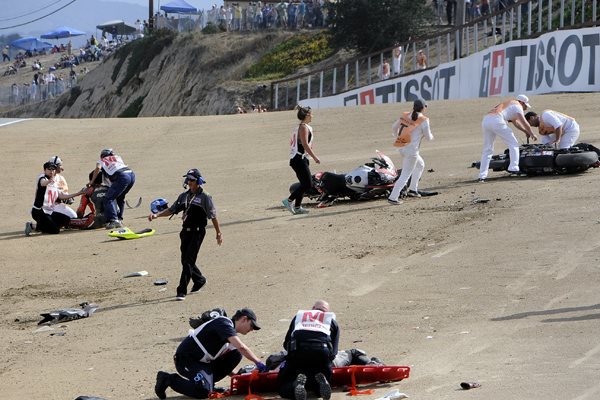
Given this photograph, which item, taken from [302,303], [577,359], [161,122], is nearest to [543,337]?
[577,359]

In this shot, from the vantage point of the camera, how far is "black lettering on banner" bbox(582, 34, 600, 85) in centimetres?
3256

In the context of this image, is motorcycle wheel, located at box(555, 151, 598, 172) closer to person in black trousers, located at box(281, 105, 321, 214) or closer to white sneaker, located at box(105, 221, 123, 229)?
person in black trousers, located at box(281, 105, 321, 214)

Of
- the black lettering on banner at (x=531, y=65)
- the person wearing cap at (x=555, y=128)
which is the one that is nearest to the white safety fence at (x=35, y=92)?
the black lettering on banner at (x=531, y=65)

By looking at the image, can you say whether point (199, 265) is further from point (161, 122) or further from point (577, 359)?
point (161, 122)

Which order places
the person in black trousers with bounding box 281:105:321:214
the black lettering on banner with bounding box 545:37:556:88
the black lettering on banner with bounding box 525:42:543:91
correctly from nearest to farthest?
1. the person in black trousers with bounding box 281:105:321:214
2. the black lettering on banner with bounding box 545:37:556:88
3. the black lettering on banner with bounding box 525:42:543:91

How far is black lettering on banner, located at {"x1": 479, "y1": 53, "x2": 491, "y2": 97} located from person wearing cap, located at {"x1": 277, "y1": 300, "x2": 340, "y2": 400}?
25953 millimetres

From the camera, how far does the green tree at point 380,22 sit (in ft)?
172

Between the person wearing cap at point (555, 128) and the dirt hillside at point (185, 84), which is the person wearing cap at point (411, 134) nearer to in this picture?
the person wearing cap at point (555, 128)

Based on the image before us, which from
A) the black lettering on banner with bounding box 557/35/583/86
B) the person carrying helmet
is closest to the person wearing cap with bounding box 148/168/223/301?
the person carrying helmet

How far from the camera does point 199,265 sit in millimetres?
17469

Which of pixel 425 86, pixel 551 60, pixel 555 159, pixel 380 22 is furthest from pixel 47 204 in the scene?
pixel 380 22

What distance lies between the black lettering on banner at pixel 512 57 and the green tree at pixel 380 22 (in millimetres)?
16874

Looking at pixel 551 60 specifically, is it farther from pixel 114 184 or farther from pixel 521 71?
pixel 114 184

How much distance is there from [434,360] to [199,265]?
257 inches
